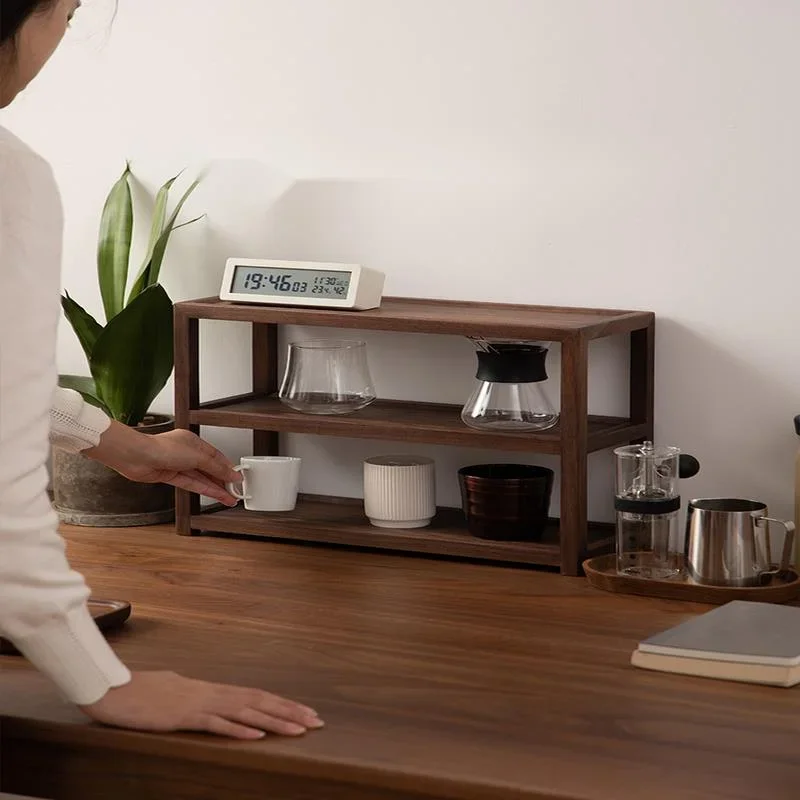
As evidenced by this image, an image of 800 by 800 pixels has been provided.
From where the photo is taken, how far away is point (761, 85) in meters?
1.91

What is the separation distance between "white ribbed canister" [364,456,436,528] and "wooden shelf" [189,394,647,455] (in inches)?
2.5

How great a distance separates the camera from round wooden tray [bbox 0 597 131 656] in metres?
1.60

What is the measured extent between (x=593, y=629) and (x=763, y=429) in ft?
1.59

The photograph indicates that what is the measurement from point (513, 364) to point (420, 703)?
0.67 metres

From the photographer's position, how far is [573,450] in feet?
6.04

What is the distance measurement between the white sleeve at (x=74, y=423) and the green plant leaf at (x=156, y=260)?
23.1 inches

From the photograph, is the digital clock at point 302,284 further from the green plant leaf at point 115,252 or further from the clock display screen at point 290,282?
the green plant leaf at point 115,252

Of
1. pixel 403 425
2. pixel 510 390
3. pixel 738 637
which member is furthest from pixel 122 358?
pixel 738 637

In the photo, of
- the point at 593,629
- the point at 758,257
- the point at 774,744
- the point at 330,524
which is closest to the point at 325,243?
the point at 330,524

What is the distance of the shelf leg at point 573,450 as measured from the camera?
1833 mm

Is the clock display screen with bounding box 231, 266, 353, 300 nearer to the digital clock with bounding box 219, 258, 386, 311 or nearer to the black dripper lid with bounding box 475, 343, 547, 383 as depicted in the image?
the digital clock with bounding box 219, 258, 386, 311

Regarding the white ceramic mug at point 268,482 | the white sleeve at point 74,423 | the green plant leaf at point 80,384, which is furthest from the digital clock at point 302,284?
the white sleeve at point 74,423

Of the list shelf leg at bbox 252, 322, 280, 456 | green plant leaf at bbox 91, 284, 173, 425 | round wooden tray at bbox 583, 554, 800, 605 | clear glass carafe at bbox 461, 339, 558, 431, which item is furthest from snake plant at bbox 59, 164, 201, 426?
round wooden tray at bbox 583, 554, 800, 605

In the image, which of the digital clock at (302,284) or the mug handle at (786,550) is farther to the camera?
the digital clock at (302,284)
